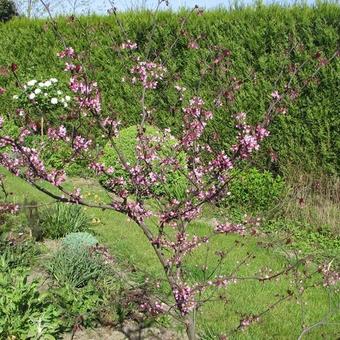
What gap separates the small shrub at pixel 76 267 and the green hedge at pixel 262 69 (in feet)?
11.7

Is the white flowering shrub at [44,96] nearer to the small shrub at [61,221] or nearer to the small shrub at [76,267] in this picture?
the small shrub at [61,221]

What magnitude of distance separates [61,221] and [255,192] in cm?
355

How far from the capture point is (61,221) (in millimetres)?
6402

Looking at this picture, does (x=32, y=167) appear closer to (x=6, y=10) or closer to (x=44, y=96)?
(x=44, y=96)

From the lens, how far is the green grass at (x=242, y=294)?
4.74 m

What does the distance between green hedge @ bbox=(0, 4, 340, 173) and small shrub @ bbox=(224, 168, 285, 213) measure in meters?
0.49

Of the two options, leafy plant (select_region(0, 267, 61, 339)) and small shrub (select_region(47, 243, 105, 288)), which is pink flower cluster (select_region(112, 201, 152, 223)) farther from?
small shrub (select_region(47, 243, 105, 288))

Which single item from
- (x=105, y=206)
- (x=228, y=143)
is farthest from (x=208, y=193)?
(x=228, y=143)

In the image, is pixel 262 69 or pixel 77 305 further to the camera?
pixel 262 69

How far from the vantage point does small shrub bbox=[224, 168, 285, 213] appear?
874 centimetres

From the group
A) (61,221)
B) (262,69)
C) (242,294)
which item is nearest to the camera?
(242,294)

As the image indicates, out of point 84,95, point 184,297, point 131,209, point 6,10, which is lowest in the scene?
point 184,297

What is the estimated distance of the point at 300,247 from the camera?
282 inches

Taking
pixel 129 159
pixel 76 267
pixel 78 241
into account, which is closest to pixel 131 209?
pixel 76 267
